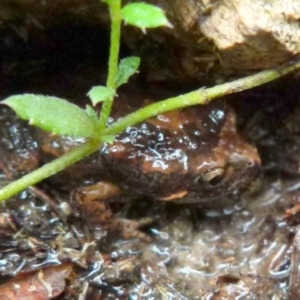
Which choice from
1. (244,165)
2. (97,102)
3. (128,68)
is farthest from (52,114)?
(244,165)

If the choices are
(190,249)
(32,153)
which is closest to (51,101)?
(32,153)

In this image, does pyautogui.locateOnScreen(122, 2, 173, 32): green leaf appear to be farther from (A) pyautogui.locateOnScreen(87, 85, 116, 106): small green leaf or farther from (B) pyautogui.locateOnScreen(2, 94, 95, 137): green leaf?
(B) pyautogui.locateOnScreen(2, 94, 95, 137): green leaf

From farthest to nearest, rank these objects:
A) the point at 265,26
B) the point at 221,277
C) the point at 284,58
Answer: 1. the point at 221,277
2. the point at 284,58
3. the point at 265,26

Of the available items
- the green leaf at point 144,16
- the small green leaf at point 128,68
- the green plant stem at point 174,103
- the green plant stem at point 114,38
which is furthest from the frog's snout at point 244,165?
the green leaf at point 144,16

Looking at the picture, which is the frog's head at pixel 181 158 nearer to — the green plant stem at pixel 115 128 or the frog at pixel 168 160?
the frog at pixel 168 160

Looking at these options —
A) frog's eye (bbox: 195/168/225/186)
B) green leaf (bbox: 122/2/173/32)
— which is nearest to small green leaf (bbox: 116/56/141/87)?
green leaf (bbox: 122/2/173/32)

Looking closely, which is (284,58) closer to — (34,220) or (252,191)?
(252,191)
